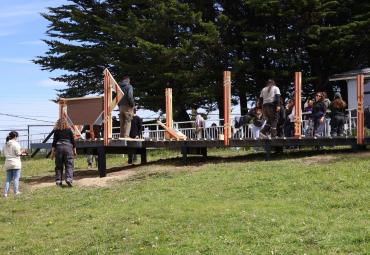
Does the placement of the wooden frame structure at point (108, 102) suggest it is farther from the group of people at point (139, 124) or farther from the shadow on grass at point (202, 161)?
the shadow on grass at point (202, 161)

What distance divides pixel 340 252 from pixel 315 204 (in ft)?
7.42

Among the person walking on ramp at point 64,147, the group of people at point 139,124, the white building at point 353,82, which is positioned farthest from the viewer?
the white building at point 353,82

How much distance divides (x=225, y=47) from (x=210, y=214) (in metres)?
18.0

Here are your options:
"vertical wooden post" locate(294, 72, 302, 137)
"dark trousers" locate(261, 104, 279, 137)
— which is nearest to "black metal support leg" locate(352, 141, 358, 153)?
"vertical wooden post" locate(294, 72, 302, 137)

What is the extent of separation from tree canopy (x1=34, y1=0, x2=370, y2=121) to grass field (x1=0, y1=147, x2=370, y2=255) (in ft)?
40.8

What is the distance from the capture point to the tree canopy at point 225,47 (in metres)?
23.4

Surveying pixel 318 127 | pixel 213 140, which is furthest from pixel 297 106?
pixel 213 140

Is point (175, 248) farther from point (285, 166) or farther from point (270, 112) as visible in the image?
point (270, 112)

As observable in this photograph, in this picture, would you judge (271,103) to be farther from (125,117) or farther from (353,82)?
(353,82)

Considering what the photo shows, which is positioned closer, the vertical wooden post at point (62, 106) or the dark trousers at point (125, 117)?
the dark trousers at point (125, 117)

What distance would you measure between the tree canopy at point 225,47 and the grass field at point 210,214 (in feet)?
40.8

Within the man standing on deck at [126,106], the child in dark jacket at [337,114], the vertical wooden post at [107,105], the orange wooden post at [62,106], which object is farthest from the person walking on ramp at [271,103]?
the orange wooden post at [62,106]

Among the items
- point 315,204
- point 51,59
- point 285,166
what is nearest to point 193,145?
point 285,166

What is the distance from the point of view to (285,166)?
38.9 ft
